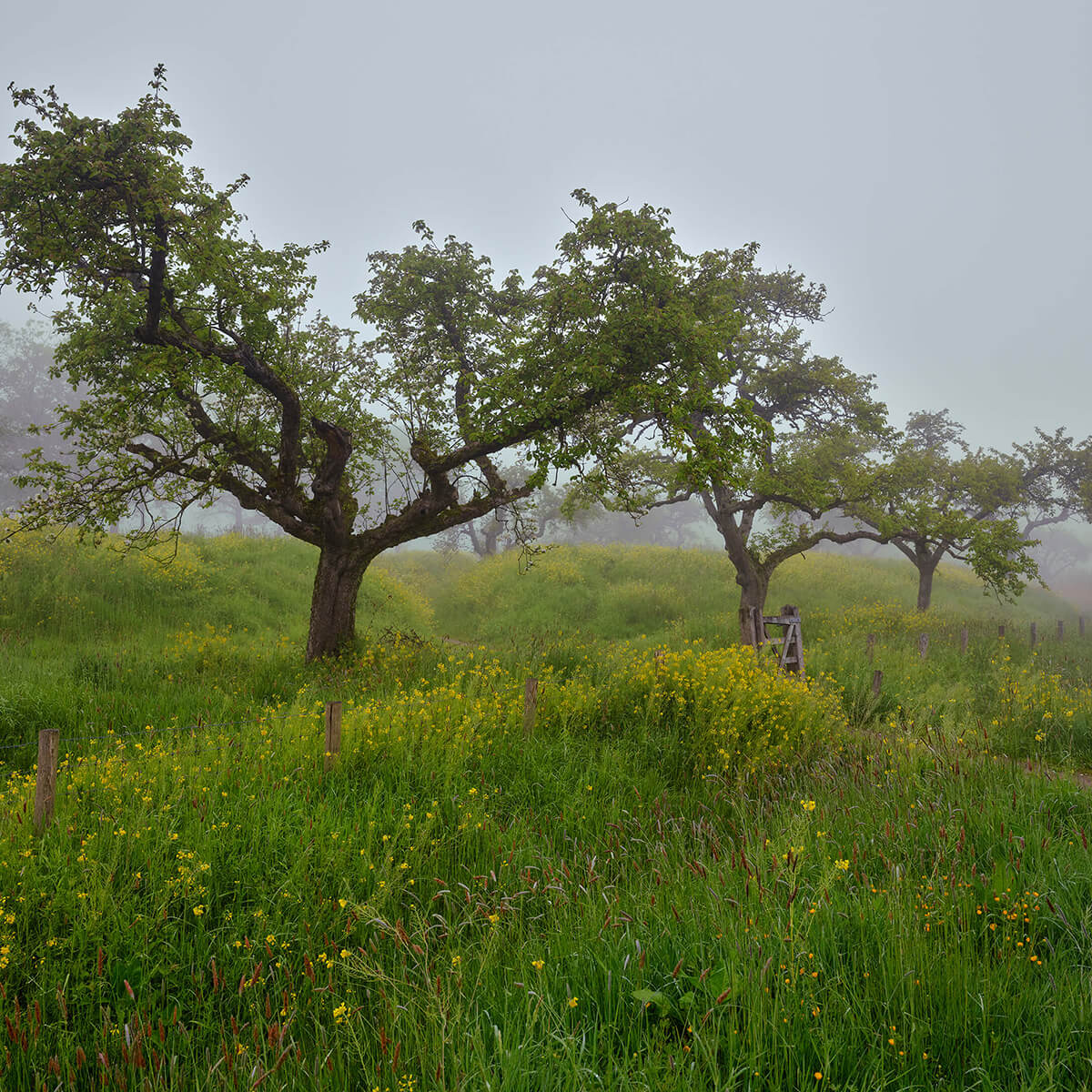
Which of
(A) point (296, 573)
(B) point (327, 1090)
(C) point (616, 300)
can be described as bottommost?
(B) point (327, 1090)

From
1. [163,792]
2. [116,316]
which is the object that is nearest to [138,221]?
[116,316]

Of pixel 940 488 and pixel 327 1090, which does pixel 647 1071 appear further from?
pixel 940 488

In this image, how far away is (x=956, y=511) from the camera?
2030 centimetres

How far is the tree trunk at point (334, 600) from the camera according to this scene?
1434 cm

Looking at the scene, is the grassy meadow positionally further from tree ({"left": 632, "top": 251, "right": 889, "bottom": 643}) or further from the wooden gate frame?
tree ({"left": 632, "top": 251, "right": 889, "bottom": 643})

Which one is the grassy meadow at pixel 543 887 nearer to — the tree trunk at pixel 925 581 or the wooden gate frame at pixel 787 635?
the wooden gate frame at pixel 787 635

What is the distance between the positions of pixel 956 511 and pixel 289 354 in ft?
66.9

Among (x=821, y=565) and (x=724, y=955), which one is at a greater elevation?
(x=821, y=565)

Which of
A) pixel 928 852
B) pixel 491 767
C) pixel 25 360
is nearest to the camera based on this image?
pixel 928 852

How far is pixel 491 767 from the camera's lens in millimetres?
7312

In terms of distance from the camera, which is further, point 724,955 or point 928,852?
point 928,852

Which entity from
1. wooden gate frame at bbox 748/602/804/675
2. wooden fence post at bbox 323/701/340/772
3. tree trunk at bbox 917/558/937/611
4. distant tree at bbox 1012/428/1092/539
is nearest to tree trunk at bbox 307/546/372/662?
wooden fence post at bbox 323/701/340/772

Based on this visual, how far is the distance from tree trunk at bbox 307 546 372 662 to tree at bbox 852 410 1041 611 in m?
15.9

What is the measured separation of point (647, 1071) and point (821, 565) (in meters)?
34.5
